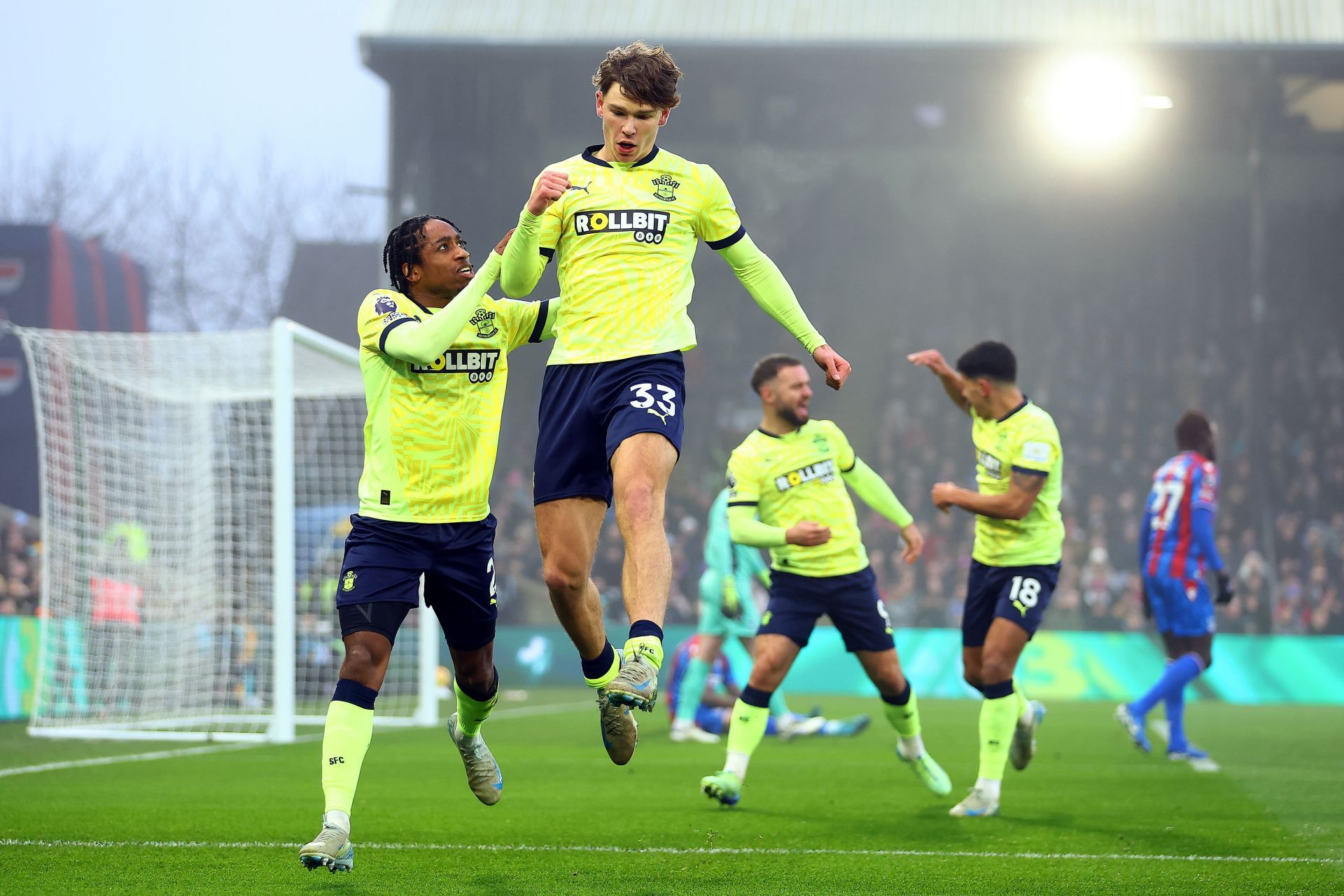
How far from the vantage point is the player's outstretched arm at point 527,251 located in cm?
495

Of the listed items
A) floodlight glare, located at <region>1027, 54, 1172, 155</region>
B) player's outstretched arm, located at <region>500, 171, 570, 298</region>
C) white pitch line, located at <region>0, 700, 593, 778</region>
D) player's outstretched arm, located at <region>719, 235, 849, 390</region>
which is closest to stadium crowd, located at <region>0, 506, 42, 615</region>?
white pitch line, located at <region>0, 700, 593, 778</region>

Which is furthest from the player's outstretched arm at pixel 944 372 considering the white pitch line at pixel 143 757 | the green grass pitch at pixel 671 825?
the white pitch line at pixel 143 757

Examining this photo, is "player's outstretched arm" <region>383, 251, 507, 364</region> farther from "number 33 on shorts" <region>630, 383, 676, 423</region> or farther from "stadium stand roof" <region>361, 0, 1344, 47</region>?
"stadium stand roof" <region>361, 0, 1344, 47</region>

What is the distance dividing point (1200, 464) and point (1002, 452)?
326cm

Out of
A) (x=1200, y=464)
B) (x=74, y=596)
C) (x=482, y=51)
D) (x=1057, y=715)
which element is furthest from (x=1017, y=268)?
(x=74, y=596)

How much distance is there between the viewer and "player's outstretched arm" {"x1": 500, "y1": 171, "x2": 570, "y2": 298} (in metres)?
4.95

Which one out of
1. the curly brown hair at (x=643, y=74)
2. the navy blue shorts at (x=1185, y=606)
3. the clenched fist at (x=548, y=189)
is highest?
the curly brown hair at (x=643, y=74)

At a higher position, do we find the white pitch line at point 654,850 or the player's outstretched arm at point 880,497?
the player's outstretched arm at point 880,497

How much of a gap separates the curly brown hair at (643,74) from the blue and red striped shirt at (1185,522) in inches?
253

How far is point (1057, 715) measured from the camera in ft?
50.4

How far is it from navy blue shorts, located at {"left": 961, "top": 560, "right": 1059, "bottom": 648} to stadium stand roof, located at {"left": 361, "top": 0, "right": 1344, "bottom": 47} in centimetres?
1626

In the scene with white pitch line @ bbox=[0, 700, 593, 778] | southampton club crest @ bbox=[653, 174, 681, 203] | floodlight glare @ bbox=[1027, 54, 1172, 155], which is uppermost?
floodlight glare @ bbox=[1027, 54, 1172, 155]

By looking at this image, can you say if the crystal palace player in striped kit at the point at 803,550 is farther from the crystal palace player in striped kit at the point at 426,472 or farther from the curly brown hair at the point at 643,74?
the curly brown hair at the point at 643,74

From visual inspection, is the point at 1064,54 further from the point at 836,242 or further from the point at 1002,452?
the point at 1002,452
